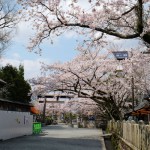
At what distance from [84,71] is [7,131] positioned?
7.66 metres

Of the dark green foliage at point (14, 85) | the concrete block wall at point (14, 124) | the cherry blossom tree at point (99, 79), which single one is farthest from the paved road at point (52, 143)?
the dark green foliage at point (14, 85)

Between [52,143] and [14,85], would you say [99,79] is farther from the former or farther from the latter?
[14,85]

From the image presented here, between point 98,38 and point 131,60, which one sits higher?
point 131,60

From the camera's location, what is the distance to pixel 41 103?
85.1 metres

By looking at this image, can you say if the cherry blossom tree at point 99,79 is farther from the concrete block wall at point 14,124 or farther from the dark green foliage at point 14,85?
the dark green foliage at point 14,85

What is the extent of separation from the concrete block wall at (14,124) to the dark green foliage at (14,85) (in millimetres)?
15294

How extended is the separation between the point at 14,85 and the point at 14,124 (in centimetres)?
2262

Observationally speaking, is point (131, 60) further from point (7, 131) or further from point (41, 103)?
point (41, 103)

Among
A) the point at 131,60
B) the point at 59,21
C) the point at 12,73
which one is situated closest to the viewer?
the point at 59,21

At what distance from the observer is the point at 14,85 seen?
5050 cm

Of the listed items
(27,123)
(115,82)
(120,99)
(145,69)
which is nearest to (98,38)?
(145,69)

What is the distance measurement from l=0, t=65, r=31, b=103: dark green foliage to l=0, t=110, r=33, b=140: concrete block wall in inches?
602

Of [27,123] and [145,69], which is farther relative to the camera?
[27,123]

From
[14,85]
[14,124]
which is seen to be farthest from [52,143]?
[14,85]
